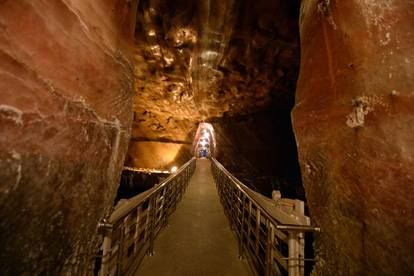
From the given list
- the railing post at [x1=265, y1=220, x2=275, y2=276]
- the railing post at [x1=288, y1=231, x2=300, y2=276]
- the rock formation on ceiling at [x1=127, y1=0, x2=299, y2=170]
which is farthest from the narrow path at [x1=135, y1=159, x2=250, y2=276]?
the rock formation on ceiling at [x1=127, y1=0, x2=299, y2=170]

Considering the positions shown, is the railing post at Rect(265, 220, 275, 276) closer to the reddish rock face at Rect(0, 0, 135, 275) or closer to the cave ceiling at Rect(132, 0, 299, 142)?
the reddish rock face at Rect(0, 0, 135, 275)

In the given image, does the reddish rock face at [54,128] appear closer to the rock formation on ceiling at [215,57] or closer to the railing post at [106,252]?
the railing post at [106,252]

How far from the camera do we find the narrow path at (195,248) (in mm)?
2385

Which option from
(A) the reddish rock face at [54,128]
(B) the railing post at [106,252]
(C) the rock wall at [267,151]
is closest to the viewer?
(A) the reddish rock face at [54,128]

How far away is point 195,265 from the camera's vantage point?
8.08ft

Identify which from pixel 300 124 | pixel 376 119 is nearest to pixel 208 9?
pixel 300 124

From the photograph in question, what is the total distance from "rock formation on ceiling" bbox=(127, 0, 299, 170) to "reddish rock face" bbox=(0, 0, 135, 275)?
10.8 feet

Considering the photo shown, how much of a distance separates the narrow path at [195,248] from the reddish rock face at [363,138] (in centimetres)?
125

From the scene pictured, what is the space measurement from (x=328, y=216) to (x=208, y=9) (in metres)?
4.93

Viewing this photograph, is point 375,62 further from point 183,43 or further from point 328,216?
point 183,43

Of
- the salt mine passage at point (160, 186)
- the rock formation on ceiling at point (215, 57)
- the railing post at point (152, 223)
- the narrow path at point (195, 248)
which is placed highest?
the rock formation on ceiling at point (215, 57)

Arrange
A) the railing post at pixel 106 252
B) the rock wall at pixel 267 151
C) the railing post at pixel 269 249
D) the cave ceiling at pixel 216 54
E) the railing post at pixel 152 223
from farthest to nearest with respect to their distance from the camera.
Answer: the rock wall at pixel 267 151 → the cave ceiling at pixel 216 54 → the railing post at pixel 152 223 → the railing post at pixel 269 249 → the railing post at pixel 106 252

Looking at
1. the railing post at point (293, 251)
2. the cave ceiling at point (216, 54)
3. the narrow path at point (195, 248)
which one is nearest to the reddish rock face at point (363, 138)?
the railing post at point (293, 251)

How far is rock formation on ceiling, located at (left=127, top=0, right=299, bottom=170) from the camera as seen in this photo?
4.62 meters
